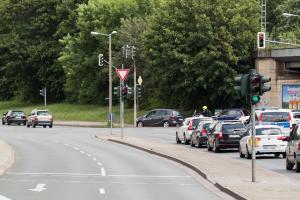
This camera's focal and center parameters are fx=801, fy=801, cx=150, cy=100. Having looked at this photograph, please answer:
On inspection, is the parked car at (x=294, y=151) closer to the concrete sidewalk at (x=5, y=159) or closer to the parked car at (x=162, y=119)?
the concrete sidewalk at (x=5, y=159)

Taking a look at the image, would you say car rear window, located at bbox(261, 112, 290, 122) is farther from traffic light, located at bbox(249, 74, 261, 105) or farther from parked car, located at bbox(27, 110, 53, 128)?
parked car, located at bbox(27, 110, 53, 128)

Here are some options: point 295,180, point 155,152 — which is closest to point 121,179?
point 295,180

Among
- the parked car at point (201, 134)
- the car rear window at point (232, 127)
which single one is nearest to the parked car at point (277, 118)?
the parked car at point (201, 134)

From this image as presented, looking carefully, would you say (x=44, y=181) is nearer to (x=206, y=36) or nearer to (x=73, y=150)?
(x=73, y=150)

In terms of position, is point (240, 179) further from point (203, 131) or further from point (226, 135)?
point (203, 131)

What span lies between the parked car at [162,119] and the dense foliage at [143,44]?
342 centimetres

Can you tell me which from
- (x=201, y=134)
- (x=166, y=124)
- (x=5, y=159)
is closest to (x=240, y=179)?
(x=5, y=159)

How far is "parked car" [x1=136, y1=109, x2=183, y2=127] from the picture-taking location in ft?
233

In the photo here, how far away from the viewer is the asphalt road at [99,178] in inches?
738

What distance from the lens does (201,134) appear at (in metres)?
42.0

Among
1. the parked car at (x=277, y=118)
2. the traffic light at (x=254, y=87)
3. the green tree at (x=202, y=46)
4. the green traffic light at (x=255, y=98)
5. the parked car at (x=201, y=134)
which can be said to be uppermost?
the green tree at (x=202, y=46)

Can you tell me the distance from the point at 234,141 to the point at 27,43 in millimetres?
75327

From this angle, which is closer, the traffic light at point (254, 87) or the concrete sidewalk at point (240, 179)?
the concrete sidewalk at point (240, 179)

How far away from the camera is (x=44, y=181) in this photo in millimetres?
22516
